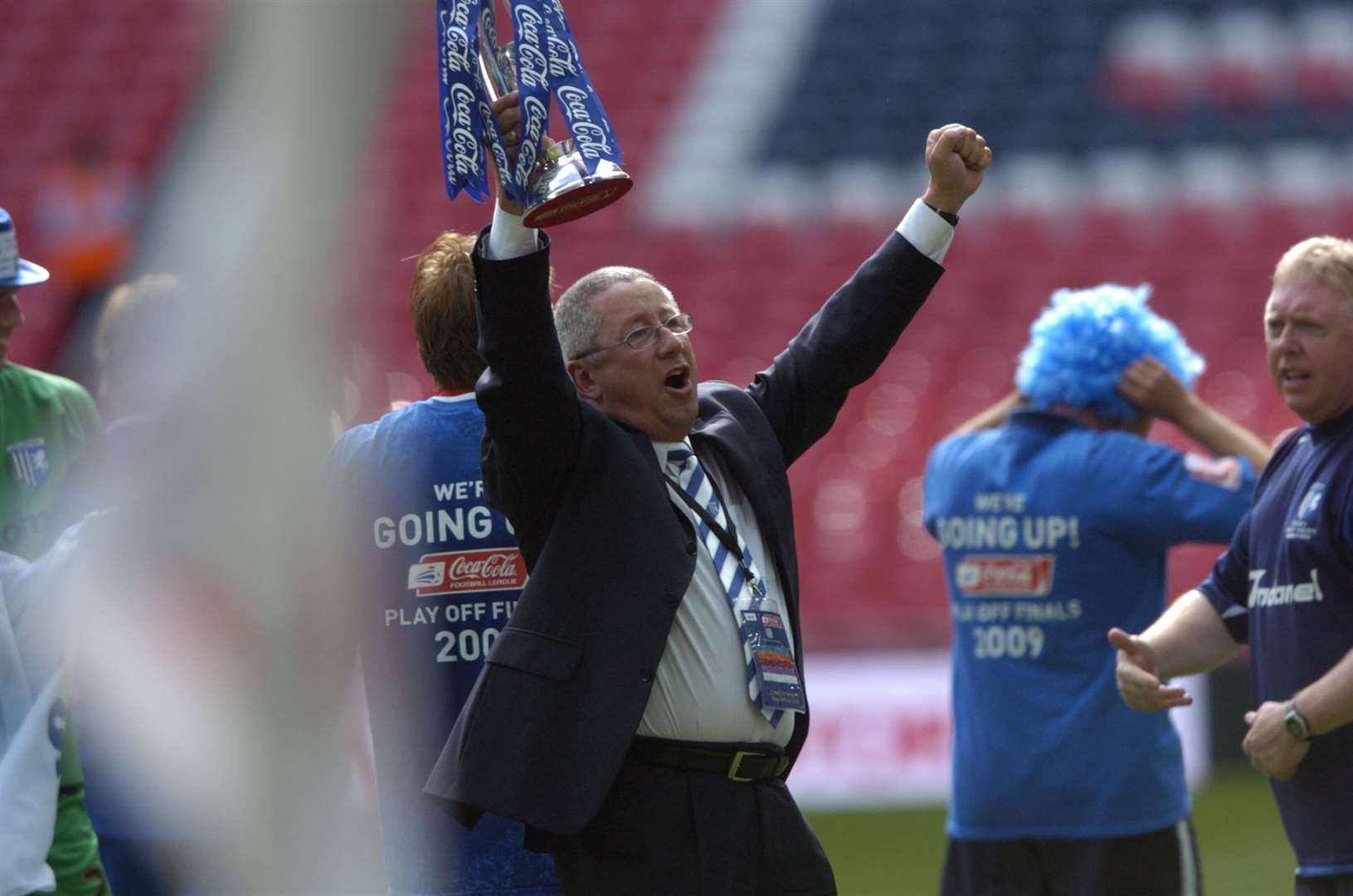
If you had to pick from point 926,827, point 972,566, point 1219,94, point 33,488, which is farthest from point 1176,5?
point 33,488

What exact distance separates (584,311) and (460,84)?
48cm

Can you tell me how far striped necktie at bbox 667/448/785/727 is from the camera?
99.5 inches

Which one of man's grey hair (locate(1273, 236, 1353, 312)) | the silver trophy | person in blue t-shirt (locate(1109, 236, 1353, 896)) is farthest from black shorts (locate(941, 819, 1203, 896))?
the silver trophy

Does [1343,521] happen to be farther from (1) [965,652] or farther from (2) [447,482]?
(2) [447,482]

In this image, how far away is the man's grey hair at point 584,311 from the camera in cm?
266

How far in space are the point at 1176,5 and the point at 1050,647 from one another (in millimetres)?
11722

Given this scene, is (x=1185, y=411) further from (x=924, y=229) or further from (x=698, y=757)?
(x=698, y=757)

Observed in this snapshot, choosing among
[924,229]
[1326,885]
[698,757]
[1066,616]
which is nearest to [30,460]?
[698,757]

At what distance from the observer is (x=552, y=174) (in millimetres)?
2281

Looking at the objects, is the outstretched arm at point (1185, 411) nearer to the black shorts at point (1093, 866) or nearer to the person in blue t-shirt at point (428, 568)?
the black shorts at point (1093, 866)

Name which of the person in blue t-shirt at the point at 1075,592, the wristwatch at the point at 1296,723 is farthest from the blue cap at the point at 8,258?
the wristwatch at the point at 1296,723

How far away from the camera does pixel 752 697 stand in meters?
2.52

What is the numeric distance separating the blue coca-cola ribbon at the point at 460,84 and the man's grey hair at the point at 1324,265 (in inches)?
58.0

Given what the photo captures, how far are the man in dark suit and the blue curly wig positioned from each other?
1334mm
